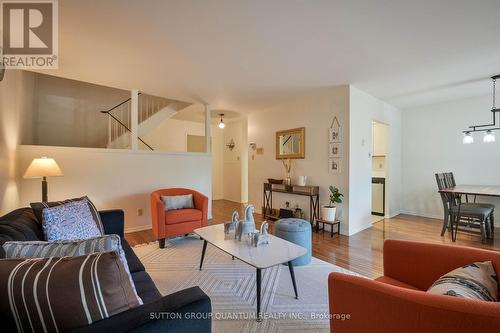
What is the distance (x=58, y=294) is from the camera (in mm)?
721

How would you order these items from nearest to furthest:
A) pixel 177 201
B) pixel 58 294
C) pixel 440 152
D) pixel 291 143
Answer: pixel 58 294 → pixel 177 201 → pixel 291 143 → pixel 440 152

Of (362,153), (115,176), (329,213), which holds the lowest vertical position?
(329,213)

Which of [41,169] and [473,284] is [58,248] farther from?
[41,169]

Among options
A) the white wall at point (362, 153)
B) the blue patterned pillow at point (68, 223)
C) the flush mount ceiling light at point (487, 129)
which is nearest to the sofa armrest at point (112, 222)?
the blue patterned pillow at point (68, 223)

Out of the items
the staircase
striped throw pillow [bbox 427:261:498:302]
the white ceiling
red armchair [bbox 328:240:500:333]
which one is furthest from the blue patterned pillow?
the staircase

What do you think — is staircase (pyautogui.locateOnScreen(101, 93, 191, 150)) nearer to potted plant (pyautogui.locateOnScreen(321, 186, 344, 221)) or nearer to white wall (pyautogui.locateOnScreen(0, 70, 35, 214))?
Answer: white wall (pyautogui.locateOnScreen(0, 70, 35, 214))

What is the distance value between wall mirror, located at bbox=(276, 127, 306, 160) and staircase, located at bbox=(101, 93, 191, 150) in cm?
217

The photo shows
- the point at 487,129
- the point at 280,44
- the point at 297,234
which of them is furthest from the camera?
the point at 487,129

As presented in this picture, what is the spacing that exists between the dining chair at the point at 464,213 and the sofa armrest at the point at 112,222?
14.9ft

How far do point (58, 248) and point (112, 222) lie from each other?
132cm

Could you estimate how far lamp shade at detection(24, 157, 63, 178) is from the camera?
2.67 m

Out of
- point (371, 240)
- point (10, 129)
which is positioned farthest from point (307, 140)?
point (10, 129)

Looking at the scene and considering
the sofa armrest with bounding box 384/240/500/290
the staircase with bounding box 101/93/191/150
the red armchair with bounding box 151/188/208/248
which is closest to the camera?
the sofa armrest with bounding box 384/240/500/290

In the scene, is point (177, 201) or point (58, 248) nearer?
point (58, 248)
